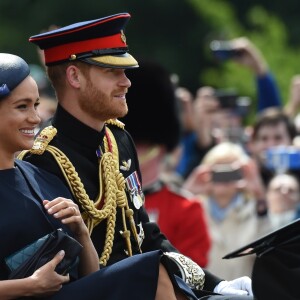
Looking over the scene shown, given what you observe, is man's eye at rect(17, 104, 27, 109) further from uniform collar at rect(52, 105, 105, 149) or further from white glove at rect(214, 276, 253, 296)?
white glove at rect(214, 276, 253, 296)

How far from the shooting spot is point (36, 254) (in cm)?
580

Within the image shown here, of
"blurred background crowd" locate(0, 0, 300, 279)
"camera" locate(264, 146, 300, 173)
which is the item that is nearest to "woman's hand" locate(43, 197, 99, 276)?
"blurred background crowd" locate(0, 0, 300, 279)

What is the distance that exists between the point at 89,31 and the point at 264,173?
5.14 meters

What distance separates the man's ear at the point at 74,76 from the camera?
6.60 m

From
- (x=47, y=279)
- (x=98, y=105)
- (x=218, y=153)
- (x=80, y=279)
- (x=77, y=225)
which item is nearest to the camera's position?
(x=47, y=279)

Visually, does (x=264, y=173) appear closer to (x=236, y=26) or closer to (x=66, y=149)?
(x=66, y=149)

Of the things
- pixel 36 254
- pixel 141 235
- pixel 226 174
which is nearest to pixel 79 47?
pixel 141 235

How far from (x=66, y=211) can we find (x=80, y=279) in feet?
0.88

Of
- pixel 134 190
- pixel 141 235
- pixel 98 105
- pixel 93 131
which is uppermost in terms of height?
pixel 98 105

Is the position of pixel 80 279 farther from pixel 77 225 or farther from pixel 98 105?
pixel 98 105

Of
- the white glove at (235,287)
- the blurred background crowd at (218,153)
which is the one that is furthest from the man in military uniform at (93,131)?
the blurred background crowd at (218,153)

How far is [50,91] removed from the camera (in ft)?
40.4

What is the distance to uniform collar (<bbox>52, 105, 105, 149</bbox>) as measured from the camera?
6.63 meters

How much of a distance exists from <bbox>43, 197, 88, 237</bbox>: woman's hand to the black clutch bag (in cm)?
8
